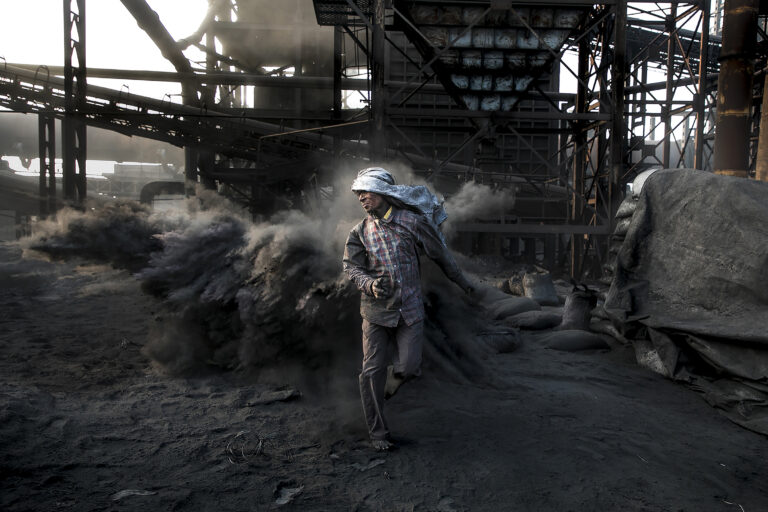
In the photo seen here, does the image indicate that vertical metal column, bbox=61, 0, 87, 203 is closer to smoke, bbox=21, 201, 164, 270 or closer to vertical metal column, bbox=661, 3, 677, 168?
smoke, bbox=21, 201, 164, 270

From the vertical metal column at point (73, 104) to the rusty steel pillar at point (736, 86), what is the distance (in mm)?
15193

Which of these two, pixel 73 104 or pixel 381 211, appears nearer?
pixel 381 211

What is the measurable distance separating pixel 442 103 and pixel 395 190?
52.1ft

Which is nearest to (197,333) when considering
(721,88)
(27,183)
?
(721,88)

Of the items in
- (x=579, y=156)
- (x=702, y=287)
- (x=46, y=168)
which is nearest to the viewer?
(x=702, y=287)

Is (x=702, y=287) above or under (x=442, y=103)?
under

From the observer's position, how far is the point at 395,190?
12.9 feet

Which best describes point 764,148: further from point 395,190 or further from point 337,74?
point 395,190

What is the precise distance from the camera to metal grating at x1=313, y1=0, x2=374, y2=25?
10113 mm

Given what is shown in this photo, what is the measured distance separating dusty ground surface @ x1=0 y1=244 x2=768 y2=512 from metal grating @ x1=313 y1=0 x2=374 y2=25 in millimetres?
7435

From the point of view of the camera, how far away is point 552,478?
3430 mm

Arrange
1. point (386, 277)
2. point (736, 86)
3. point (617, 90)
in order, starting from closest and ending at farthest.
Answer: point (386, 277)
point (617, 90)
point (736, 86)

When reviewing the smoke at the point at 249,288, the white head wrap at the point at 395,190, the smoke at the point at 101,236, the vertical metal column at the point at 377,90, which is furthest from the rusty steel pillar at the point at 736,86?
the smoke at the point at 101,236

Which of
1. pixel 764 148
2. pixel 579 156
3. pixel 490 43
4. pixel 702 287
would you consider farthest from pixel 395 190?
pixel 764 148
